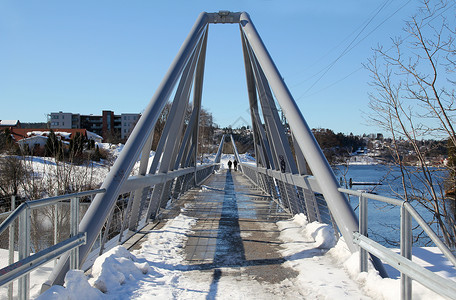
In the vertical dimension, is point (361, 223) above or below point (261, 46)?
below

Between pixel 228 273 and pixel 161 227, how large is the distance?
3.14m

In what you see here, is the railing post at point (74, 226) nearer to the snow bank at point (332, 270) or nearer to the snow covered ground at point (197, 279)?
the snow covered ground at point (197, 279)

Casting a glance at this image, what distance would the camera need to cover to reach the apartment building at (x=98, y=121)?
106 metres

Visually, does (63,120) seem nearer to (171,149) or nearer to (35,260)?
(171,149)

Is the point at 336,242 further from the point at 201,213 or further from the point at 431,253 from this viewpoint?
the point at 201,213

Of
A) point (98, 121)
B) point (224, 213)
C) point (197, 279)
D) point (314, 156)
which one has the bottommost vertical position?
point (224, 213)

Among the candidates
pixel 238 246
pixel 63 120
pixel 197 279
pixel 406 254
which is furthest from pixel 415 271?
pixel 63 120

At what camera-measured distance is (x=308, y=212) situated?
23.5ft

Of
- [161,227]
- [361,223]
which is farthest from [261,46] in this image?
[361,223]

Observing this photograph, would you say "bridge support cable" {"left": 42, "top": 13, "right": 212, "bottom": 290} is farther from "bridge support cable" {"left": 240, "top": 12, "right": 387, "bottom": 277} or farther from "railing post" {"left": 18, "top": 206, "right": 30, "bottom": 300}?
"bridge support cable" {"left": 240, "top": 12, "right": 387, "bottom": 277}

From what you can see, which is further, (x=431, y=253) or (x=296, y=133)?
(x=296, y=133)

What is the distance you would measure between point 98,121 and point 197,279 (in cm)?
11264

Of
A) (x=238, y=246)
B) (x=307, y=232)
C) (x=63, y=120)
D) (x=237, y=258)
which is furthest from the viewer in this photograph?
(x=63, y=120)

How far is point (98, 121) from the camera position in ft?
364
